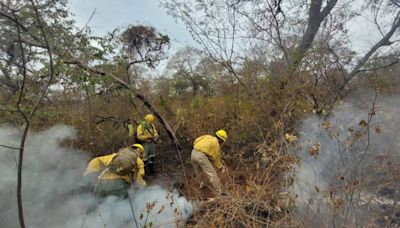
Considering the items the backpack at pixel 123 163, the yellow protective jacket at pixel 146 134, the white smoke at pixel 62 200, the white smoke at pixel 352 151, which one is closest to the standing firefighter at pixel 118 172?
the backpack at pixel 123 163

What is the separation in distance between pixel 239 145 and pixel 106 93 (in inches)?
156

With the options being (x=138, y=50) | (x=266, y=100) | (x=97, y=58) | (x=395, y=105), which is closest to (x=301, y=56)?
(x=266, y=100)

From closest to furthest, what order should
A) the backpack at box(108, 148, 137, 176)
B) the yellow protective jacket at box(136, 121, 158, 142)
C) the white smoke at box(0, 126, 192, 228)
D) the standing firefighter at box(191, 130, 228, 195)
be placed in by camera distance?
the white smoke at box(0, 126, 192, 228) → the backpack at box(108, 148, 137, 176) → the standing firefighter at box(191, 130, 228, 195) → the yellow protective jacket at box(136, 121, 158, 142)

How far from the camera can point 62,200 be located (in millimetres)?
5516

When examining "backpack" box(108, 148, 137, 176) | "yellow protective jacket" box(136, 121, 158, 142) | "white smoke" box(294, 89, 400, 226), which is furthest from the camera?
"yellow protective jacket" box(136, 121, 158, 142)

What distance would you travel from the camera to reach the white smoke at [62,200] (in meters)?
4.79

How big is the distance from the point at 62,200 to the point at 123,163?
4.67 ft

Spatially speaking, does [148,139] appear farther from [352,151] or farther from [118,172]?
[352,151]

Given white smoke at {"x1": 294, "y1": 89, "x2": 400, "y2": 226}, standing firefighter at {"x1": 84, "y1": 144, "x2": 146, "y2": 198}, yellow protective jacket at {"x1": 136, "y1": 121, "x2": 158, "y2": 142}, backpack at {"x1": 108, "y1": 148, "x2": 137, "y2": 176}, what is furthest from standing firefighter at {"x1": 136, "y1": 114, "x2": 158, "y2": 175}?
white smoke at {"x1": 294, "y1": 89, "x2": 400, "y2": 226}

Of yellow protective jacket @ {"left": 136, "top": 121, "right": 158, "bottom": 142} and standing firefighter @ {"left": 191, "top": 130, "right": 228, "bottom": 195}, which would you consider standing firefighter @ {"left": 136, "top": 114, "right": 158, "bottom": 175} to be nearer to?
yellow protective jacket @ {"left": 136, "top": 121, "right": 158, "bottom": 142}

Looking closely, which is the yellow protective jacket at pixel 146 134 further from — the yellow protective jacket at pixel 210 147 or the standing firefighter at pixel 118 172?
the yellow protective jacket at pixel 210 147

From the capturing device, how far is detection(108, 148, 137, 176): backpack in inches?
201

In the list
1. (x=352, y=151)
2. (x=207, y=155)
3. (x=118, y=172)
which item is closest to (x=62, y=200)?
(x=118, y=172)

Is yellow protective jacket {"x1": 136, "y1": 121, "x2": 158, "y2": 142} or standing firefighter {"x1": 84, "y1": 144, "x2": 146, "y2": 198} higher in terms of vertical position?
yellow protective jacket {"x1": 136, "y1": 121, "x2": 158, "y2": 142}
